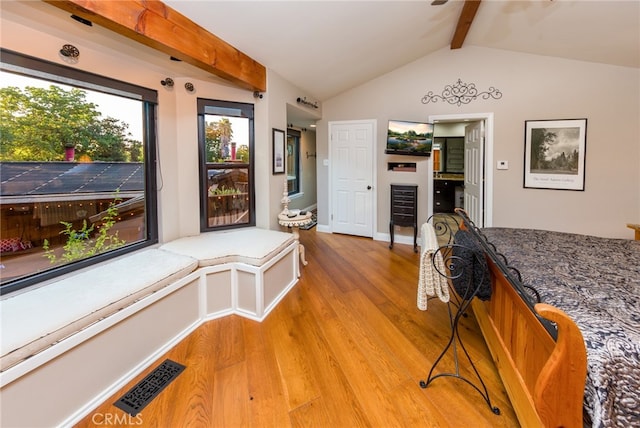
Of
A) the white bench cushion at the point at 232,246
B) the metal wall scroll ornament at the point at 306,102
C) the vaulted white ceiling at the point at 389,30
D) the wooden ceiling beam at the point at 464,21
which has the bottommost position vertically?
the white bench cushion at the point at 232,246

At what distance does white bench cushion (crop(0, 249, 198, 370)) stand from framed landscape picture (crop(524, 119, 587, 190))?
4.27 m

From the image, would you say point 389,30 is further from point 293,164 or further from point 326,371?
point 293,164

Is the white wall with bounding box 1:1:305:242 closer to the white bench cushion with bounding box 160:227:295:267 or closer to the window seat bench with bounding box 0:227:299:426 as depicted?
the white bench cushion with bounding box 160:227:295:267

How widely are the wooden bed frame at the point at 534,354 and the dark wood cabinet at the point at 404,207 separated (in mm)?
2465

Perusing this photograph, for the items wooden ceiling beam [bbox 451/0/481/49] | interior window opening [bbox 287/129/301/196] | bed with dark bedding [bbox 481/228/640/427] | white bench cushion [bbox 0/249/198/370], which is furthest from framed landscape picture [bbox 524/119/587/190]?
white bench cushion [bbox 0/249/198/370]

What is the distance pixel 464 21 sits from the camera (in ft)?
10.8

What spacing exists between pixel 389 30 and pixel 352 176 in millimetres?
2309

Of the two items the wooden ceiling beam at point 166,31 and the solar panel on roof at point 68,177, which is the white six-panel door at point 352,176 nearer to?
the wooden ceiling beam at point 166,31

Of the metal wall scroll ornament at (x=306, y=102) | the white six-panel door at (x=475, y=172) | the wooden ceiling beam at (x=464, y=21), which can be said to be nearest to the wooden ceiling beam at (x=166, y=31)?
the metal wall scroll ornament at (x=306, y=102)

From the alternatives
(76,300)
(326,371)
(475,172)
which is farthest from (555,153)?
(76,300)

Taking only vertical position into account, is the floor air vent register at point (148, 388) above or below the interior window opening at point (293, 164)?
below

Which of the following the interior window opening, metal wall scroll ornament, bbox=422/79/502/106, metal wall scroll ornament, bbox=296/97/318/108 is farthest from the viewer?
the interior window opening

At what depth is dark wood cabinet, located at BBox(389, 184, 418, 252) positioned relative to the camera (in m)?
4.54

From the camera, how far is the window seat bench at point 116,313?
1385 mm
